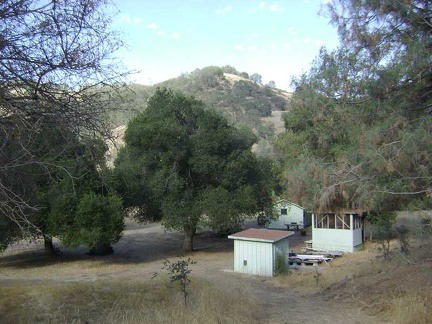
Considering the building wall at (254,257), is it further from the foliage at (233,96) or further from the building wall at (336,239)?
the foliage at (233,96)

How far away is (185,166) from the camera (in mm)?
23562

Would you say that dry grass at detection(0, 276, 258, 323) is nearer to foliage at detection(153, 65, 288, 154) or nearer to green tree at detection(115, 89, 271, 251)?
green tree at detection(115, 89, 271, 251)

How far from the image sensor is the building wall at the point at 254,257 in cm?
1800

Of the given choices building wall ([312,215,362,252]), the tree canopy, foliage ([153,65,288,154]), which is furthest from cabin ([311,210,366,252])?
foliage ([153,65,288,154])

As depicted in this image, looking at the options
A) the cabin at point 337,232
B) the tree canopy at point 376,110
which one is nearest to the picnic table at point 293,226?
the cabin at point 337,232

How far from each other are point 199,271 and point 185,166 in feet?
21.8

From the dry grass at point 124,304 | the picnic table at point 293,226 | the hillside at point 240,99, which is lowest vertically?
the picnic table at point 293,226

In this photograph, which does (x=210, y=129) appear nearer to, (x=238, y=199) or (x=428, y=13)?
(x=238, y=199)

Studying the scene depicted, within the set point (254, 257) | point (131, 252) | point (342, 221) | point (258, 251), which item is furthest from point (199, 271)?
point (342, 221)

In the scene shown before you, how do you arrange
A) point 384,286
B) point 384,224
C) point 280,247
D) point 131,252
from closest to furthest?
point 384,286, point 280,247, point 384,224, point 131,252

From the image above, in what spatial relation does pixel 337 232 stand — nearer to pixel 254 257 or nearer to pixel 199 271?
pixel 254 257

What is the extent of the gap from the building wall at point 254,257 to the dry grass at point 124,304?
18.3 ft

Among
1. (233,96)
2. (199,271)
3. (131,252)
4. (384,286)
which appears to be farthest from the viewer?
(233,96)

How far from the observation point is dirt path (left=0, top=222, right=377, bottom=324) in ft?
32.8
